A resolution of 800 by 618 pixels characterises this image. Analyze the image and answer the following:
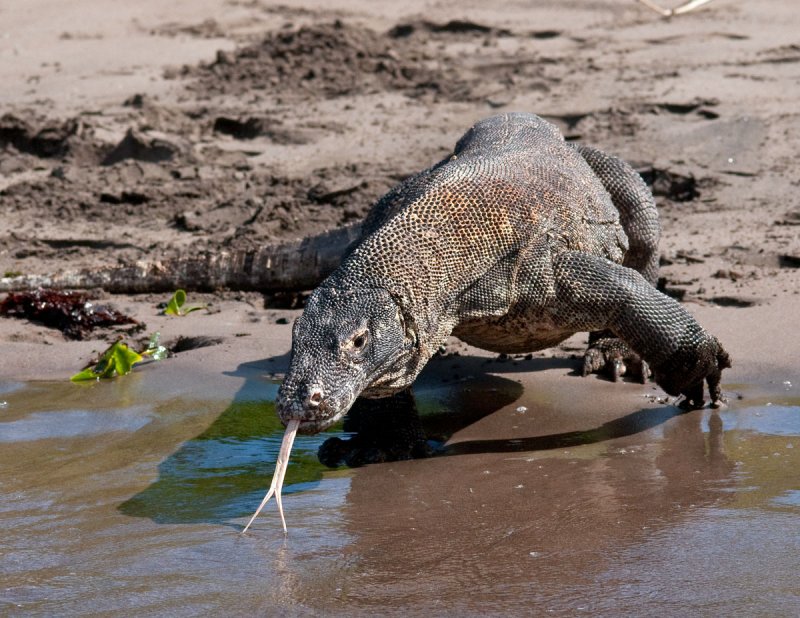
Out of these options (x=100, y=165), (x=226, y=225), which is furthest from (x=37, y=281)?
(x=100, y=165)

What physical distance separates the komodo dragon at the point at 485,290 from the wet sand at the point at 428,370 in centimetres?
41

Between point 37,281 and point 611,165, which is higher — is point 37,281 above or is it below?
below

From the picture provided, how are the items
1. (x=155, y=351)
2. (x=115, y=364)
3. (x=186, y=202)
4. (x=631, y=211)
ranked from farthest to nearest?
1. (x=186, y=202)
2. (x=155, y=351)
3. (x=115, y=364)
4. (x=631, y=211)

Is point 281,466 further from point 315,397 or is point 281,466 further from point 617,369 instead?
point 617,369

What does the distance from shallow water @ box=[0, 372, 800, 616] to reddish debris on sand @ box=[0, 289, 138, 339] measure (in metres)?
1.52

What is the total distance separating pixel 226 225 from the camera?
32.4 feet

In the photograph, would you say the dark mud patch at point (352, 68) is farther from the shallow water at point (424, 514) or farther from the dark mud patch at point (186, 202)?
the shallow water at point (424, 514)

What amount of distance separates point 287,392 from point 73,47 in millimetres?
11747

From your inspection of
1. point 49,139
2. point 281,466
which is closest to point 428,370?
point 281,466

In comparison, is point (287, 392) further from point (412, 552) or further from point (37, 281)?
point (37, 281)

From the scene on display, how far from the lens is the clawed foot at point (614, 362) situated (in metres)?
6.46

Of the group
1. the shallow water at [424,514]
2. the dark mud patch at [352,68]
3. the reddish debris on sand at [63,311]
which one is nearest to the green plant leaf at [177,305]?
the reddish debris on sand at [63,311]

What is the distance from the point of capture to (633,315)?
5.50 meters

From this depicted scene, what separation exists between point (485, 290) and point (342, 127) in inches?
257
